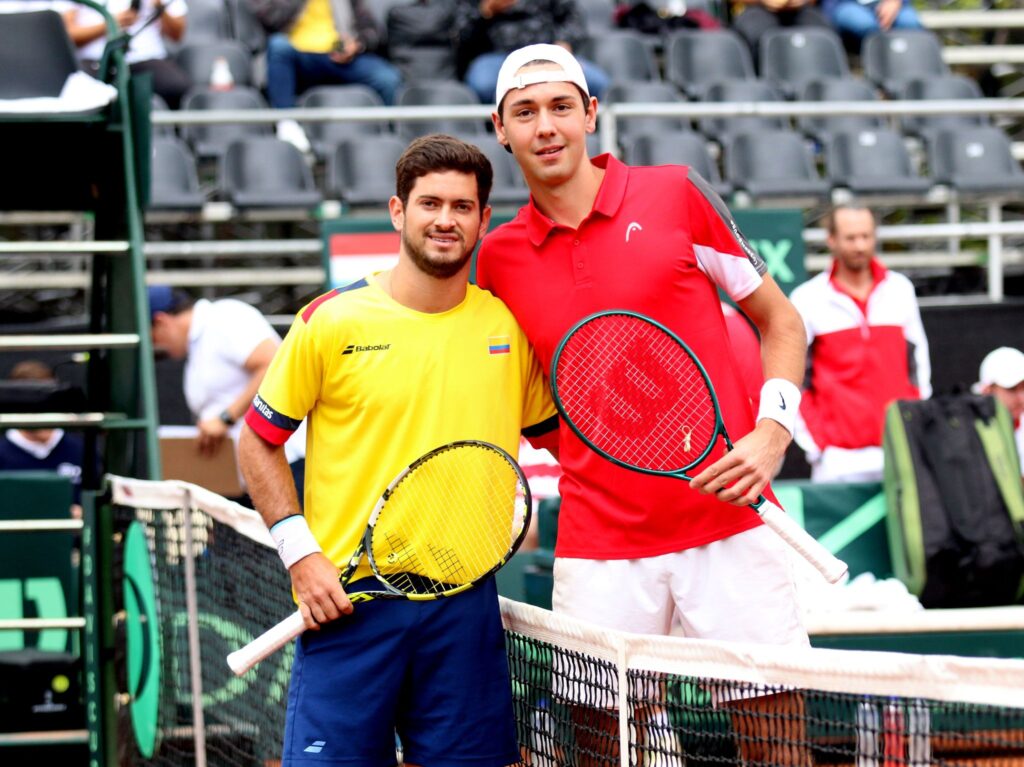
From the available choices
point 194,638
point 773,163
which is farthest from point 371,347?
point 773,163

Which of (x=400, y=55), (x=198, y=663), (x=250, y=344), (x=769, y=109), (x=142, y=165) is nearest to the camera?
(x=198, y=663)

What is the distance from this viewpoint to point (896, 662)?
A: 7.31ft

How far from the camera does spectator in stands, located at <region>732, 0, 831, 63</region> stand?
11898mm

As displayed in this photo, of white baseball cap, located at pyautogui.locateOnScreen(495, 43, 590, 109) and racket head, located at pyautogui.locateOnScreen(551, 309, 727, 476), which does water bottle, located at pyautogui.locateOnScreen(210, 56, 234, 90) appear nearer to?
white baseball cap, located at pyautogui.locateOnScreen(495, 43, 590, 109)

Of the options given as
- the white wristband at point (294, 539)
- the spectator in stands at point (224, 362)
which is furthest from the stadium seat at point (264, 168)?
the white wristband at point (294, 539)

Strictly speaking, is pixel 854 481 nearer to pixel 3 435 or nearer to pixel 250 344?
pixel 250 344

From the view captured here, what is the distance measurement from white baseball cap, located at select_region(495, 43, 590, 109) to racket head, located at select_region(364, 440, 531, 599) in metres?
0.82

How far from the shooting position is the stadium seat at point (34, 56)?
570 centimetres

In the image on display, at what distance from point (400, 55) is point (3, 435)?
4.78m

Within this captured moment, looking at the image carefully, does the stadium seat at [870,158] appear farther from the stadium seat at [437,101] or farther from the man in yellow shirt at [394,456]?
the man in yellow shirt at [394,456]

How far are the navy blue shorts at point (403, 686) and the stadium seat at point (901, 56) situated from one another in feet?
30.8

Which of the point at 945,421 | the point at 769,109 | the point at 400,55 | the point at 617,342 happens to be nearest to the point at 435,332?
the point at 617,342

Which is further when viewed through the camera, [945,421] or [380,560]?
[945,421]

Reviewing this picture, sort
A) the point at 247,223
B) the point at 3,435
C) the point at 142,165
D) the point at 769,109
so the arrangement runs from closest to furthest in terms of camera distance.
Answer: the point at 142,165 → the point at 3,435 → the point at 769,109 → the point at 247,223
